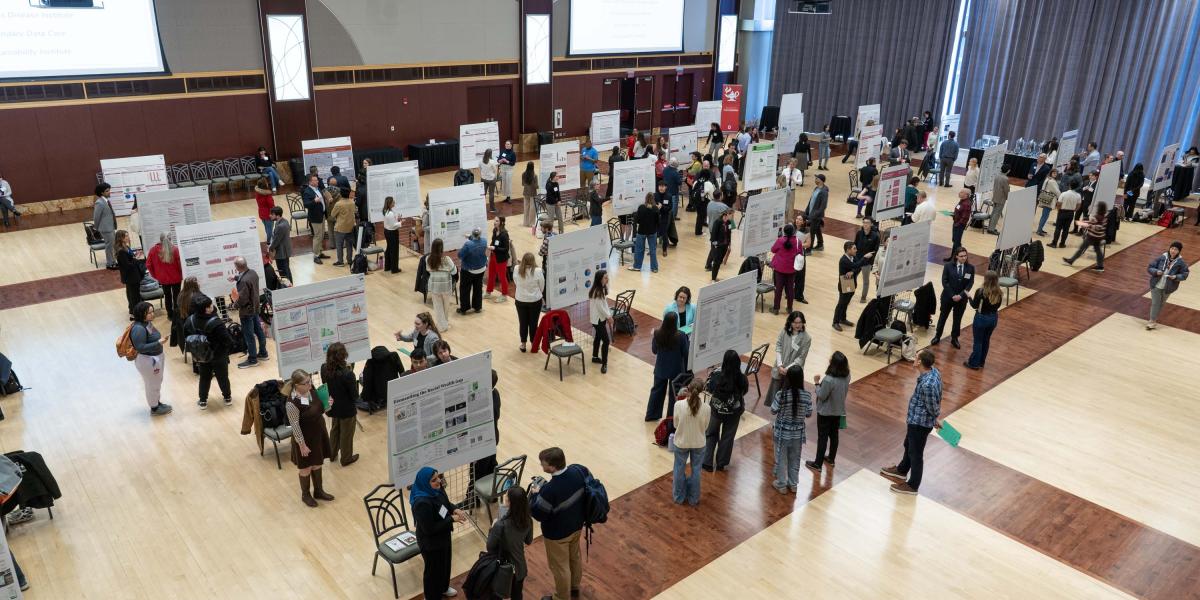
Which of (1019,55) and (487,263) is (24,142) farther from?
(1019,55)

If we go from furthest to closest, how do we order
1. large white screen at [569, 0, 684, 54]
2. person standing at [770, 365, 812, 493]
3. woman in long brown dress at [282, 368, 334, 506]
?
large white screen at [569, 0, 684, 54] → person standing at [770, 365, 812, 493] → woman in long brown dress at [282, 368, 334, 506]

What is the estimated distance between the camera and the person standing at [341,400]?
843 cm

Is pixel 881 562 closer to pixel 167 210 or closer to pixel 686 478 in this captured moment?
pixel 686 478

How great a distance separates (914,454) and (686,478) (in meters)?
2.40

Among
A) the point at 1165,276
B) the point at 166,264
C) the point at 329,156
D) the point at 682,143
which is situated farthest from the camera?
the point at 682,143

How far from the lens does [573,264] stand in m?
11.6

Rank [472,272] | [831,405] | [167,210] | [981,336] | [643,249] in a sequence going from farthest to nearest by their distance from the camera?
[643,249]
[167,210]
[472,272]
[981,336]
[831,405]

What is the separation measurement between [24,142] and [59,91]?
136cm

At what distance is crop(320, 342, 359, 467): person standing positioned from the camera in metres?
8.43

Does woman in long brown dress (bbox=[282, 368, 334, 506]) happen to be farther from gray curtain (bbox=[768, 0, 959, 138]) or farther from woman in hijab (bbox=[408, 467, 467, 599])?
gray curtain (bbox=[768, 0, 959, 138])

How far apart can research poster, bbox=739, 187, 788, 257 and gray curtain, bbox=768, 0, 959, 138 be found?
16.7 meters

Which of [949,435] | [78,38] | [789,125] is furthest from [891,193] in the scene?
[78,38]

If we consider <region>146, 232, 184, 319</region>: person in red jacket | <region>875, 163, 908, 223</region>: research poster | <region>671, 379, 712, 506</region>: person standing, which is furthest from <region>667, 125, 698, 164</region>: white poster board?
<region>671, 379, 712, 506</region>: person standing

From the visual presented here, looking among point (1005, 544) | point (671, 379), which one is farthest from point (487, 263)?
point (1005, 544)
